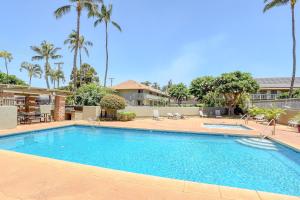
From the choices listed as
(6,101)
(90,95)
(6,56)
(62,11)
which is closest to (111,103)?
(90,95)

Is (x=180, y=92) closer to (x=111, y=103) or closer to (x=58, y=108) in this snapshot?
(x=111, y=103)

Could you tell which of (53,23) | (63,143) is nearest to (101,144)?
(63,143)

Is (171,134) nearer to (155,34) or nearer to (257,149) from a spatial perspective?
(257,149)

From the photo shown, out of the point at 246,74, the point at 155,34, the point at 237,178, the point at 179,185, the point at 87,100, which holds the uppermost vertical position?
the point at 155,34

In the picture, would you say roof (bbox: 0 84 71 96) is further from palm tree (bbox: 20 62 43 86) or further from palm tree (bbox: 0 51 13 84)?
palm tree (bbox: 20 62 43 86)

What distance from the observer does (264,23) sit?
57.9 feet

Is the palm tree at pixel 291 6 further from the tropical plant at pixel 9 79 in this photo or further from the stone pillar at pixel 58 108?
the tropical plant at pixel 9 79

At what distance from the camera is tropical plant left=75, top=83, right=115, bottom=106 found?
18.7 metres

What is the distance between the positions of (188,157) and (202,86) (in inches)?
875

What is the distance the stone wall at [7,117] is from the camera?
433 inches

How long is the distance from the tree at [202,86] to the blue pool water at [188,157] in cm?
1717

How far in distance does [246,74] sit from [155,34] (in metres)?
12.2

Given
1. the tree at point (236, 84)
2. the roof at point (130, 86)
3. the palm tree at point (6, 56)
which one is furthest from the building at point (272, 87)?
the palm tree at point (6, 56)

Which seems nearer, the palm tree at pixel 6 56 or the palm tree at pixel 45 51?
the palm tree at pixel 45 51
